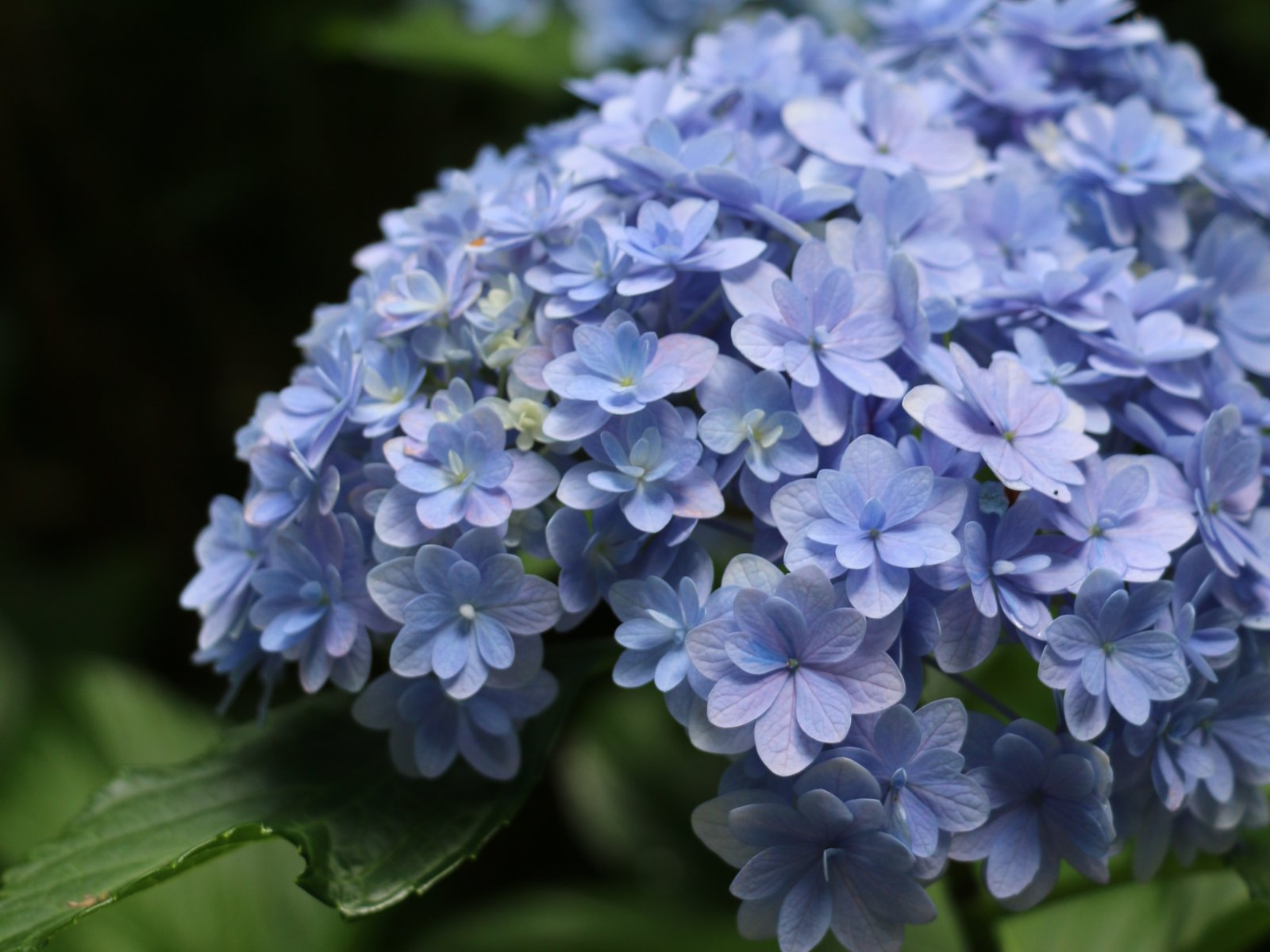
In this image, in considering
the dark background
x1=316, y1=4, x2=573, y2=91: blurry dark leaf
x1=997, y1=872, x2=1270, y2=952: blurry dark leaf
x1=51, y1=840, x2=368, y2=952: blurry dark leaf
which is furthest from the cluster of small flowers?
the dark background

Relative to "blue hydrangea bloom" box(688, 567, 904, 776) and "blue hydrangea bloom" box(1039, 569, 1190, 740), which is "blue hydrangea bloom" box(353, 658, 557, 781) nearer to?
"blue hydrangea bloom" box(688, 567, 904, 776)

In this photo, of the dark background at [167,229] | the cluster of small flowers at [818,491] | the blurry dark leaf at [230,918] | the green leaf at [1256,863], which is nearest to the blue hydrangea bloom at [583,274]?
the cluster of small flowers at [818,491]

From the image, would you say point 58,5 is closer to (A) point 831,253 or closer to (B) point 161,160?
Answer: (B) point 161,160

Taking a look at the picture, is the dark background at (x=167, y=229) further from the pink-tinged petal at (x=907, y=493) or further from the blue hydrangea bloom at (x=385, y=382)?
the pink-tinged petal at (x=907, y=493)

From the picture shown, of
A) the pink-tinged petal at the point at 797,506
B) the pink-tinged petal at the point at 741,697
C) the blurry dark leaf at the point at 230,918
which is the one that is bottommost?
the blurry dark leaf at the point at 230,918

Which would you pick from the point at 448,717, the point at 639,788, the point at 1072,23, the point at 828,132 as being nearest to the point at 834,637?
the point at 448,717

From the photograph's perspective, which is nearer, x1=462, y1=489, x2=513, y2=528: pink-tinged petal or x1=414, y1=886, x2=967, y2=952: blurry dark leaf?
x1=462, y1=489, x2=513, y2=528: pink-tinged petal

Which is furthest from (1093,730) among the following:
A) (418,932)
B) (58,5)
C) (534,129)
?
(58,5)
